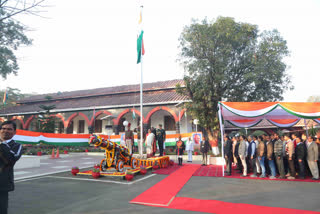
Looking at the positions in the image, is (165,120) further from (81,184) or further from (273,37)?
(81,184)

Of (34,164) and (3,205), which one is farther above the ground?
(3,205)

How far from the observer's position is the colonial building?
64.0 feet

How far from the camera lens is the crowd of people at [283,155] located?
7535 millimetres

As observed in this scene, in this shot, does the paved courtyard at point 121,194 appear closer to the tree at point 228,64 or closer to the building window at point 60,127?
the tree at point 228,64

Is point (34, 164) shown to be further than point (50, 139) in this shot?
No

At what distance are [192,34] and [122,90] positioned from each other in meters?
11.7

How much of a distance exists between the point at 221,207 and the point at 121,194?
259 cm

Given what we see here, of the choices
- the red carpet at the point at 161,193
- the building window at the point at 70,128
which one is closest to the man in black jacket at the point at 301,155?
the red carpet at the point at 161,193

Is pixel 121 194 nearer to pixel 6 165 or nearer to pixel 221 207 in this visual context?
pixel 221 207

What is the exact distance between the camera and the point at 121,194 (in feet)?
17.8

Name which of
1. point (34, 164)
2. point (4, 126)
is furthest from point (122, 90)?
point (4, 126)

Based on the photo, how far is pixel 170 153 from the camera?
55.7ft

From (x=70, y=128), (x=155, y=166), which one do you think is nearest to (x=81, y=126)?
(x=70, y=128)

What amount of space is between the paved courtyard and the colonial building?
1106cm
